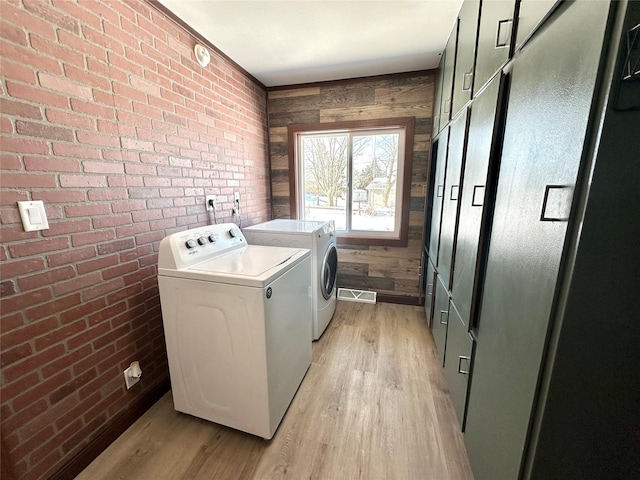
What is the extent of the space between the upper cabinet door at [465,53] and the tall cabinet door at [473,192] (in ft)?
0.76

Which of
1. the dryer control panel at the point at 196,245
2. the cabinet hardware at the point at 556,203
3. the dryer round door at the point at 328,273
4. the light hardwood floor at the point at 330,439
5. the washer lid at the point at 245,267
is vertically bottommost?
the light hardwood floor at the point at 330,439

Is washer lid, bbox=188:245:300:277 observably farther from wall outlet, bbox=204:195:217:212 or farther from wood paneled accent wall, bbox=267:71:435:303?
wood paneled accent wall, bbox=267:71:435:303

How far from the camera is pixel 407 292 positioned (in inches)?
114

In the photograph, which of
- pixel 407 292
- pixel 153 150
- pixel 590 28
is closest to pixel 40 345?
pixel 153 150

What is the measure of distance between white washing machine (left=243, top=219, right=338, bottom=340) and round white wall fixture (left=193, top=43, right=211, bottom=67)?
1279 millimetres

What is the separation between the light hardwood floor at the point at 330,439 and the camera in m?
1.24

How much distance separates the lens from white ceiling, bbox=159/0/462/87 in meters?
1.60

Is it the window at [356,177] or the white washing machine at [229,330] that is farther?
the window at [356,177]

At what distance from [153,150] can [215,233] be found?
610mm

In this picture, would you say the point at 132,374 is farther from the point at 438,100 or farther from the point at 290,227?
the point at 438,100

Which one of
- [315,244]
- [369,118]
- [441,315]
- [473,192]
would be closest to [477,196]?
[473,192]

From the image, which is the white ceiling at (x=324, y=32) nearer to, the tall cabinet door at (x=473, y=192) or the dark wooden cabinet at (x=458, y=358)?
the tall cabinet door at (x=473, y=192)

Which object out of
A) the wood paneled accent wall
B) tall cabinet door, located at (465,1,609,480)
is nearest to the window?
the wood paneled accent wall

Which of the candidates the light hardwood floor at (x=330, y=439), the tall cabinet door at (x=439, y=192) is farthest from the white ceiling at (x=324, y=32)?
the light hardwood floor at (x=330, y=439)
